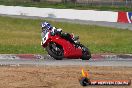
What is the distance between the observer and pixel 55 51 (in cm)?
1689

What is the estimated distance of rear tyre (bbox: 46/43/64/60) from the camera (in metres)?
16.8

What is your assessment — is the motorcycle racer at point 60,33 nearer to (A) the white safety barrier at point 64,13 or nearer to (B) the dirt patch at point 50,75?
(B) the dirt patch at point 50,75

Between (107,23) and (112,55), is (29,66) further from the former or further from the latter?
(107,23)

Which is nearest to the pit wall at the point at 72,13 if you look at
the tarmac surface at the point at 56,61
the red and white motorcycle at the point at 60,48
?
the tarmac surface at the point at 56,61

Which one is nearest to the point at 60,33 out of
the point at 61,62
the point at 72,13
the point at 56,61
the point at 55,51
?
the point at 55,51

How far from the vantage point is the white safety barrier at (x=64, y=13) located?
45844 mm

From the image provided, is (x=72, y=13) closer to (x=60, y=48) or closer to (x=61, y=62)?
(x=60, y=48)

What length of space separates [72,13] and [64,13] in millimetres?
1121

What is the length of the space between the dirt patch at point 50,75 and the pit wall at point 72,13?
3048 cm

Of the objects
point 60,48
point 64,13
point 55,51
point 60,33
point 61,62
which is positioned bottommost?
point 64,13

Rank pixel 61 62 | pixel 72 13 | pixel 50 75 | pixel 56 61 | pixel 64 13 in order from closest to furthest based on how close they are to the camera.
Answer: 1. pixel 50 75
2. pixel 61 62
3. pixel 56 61
4. pixel 72 13
5. pixel 64 13

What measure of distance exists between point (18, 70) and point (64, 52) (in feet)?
11.6

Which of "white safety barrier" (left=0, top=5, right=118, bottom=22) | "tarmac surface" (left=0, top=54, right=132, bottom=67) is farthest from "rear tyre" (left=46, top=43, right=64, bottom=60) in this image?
"white safety barrier" (left=0, top=5, right=118, bottom=22)

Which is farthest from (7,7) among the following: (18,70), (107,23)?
(18,70)
